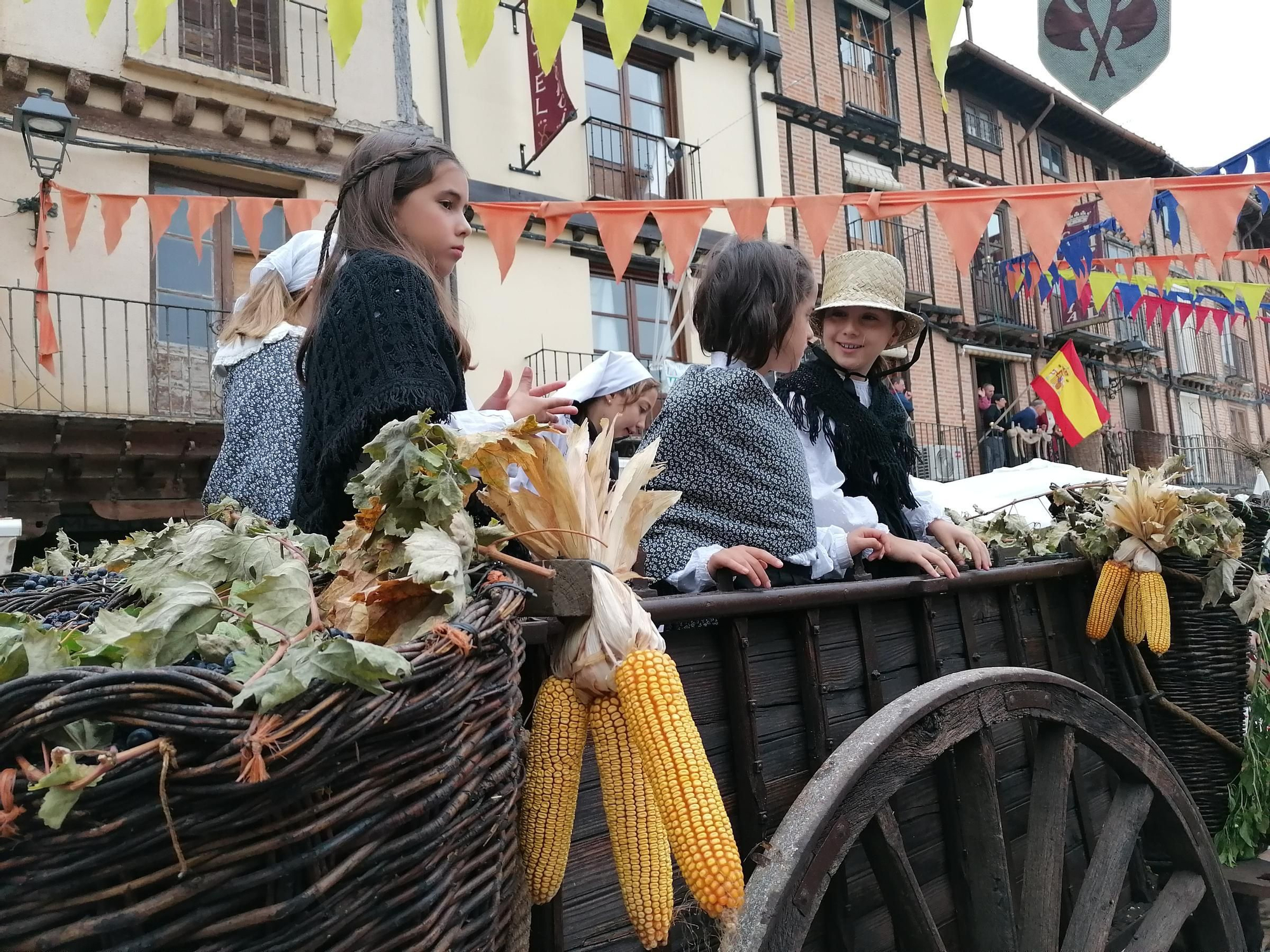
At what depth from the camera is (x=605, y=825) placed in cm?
139

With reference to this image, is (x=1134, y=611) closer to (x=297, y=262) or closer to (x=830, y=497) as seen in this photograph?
(x=830, y=497)

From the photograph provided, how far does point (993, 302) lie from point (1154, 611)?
15.3 m

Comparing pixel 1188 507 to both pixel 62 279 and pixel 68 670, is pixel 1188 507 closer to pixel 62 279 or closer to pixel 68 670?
pixel 68 670

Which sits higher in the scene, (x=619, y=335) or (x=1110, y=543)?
(x=619, y=335)

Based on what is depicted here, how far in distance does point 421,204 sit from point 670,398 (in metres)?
0.75

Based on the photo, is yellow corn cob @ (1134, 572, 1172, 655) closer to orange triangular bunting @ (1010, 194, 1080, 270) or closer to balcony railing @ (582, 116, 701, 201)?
orange triangular bunting @ (1010, 194, 1080, 270)

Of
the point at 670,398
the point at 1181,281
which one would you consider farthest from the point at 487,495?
the point at 1181,281

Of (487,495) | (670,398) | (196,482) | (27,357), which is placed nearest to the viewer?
(487,495)

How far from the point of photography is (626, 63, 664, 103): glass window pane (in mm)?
12039

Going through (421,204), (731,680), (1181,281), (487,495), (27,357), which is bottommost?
→ (731,680)

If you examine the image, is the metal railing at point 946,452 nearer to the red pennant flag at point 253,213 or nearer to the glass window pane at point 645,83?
the glass window pane at point 645,83

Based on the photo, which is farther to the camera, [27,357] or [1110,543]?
[27,357]

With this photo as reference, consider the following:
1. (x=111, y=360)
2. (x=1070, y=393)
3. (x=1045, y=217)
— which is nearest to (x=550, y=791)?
(x=1045, y=217)

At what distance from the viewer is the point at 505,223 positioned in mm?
6152
